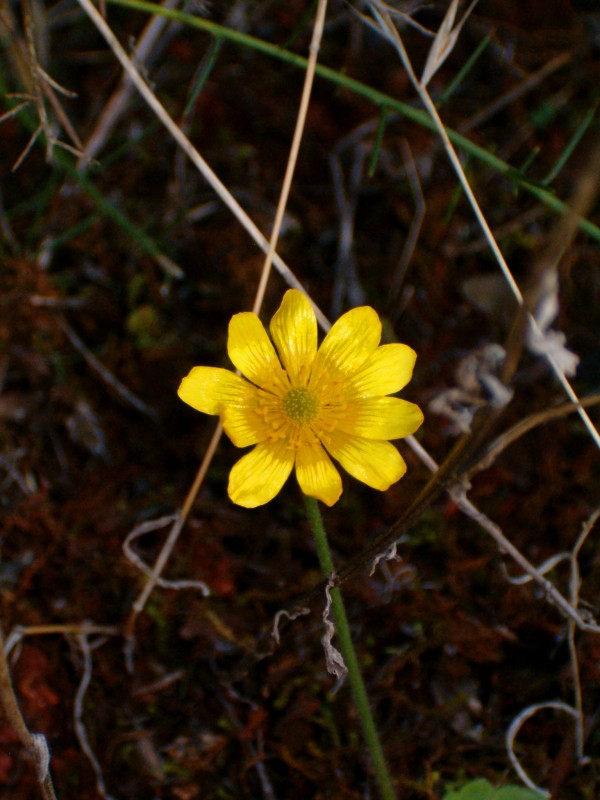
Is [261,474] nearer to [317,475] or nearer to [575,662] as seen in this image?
[317,475]

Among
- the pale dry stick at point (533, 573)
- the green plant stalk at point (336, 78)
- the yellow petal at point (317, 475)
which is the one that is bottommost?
the pale dry stick at point (533, 573)

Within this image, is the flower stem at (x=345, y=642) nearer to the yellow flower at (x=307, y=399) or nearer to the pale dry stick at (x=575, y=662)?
the yellow flower at (x=307, y=399)

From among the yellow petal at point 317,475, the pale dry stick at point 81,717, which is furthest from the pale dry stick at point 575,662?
the pale dry stick at point 81,717

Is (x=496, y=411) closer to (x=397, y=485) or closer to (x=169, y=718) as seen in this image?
(x=397, y=485)

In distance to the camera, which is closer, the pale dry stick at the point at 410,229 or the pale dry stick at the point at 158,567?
the pale dry stick at the point at 158,567

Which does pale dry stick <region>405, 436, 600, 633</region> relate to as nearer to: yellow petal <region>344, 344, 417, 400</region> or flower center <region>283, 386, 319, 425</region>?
yellow petal <region>344, 344, 417, 400</region>

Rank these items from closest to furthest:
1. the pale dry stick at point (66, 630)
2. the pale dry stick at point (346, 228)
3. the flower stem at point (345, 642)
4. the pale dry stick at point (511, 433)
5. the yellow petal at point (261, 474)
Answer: the pale dry stick at point (511, 433), the flower stem at point (345, 642), the yellow petal at point (261, 474), the pale dry stick at point (66, 630), the pale dry stick at point (346, 228)
